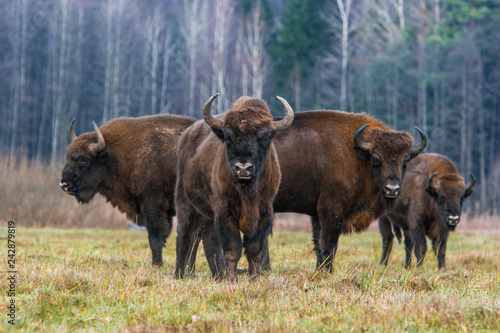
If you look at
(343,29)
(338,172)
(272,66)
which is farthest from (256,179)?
(272,66)

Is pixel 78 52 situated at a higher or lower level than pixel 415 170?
higher

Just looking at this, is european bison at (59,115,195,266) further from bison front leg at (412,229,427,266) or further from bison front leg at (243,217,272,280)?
bison front leg at (412,229,427,266)

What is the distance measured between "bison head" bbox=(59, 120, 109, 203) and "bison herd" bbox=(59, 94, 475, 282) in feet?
0.06

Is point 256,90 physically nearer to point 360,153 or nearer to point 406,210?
point 406,210

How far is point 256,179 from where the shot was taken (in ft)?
22.4

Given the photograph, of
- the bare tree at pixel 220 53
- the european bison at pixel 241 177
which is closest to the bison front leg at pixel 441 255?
the european bison at pixel 241 177

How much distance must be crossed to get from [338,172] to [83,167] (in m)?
4.90

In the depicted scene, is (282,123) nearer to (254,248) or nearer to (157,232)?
(254,248)

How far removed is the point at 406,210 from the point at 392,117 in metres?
29.3

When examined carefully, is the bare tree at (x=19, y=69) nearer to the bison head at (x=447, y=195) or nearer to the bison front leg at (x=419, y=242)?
A: the bison front leg at (x=419, y=242)

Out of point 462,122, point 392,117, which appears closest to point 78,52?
point 392,117

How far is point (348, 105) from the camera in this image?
43750 millimetres

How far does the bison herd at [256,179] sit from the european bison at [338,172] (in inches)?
0.6

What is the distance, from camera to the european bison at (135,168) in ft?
34.3
